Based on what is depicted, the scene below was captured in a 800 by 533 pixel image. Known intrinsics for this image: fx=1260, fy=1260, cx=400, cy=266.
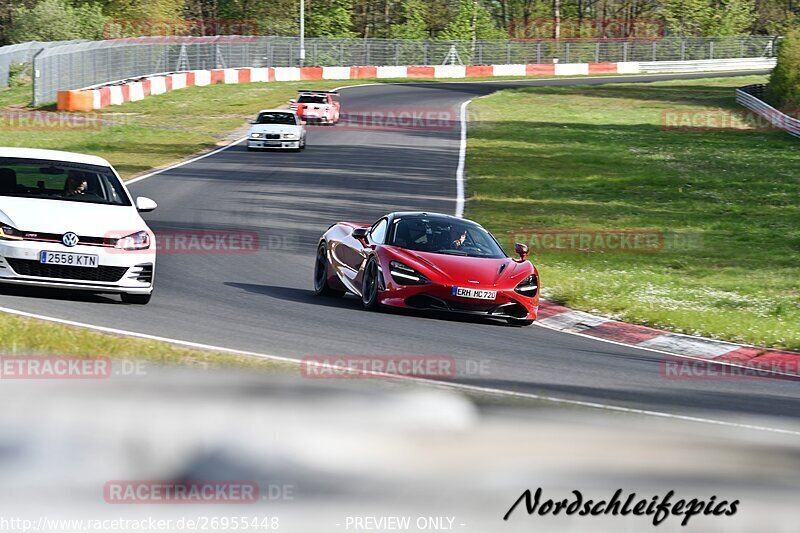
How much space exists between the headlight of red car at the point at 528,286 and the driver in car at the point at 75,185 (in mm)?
4890

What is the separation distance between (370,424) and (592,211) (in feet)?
71.2

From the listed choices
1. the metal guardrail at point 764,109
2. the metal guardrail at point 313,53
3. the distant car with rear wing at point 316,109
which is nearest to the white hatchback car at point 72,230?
the distant car with rear wing at point 316,109

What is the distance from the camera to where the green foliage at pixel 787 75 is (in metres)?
51.8

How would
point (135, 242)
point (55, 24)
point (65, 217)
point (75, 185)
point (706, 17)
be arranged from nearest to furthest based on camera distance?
point (65, 217) → point (135, 242) → point (75, 185) → point (55, 24) → point (706, 17)

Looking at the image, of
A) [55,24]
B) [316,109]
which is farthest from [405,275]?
[55,24]

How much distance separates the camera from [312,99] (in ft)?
154

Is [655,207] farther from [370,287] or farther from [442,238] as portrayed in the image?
[370,287]

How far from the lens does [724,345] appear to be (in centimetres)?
1406

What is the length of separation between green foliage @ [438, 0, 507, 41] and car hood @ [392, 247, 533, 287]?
86865mm

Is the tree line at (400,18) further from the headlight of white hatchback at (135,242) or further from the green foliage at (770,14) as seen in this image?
the headlight of white hatchback at (135,242)

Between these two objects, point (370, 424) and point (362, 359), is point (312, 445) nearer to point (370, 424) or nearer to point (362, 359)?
point (370, 424)

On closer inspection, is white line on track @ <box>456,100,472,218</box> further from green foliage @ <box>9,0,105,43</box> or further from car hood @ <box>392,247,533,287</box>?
green foliage @ <box>9,0,105,43</box>

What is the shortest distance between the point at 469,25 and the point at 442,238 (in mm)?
87300

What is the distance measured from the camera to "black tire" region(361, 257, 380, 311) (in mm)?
14312
